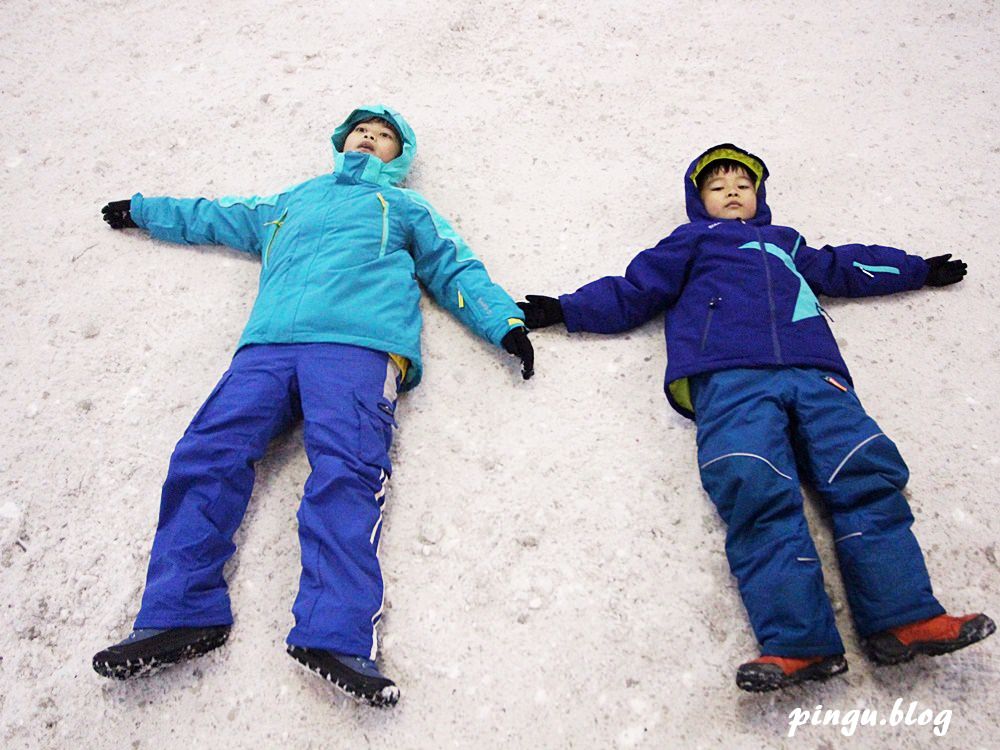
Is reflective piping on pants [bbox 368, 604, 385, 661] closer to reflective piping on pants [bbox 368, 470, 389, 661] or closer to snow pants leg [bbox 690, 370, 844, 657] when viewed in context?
reflective piping on pants [bbox 368, 470, 389, 661]

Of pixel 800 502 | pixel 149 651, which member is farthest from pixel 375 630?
pixel 800 502

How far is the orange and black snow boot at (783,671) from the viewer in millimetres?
1573

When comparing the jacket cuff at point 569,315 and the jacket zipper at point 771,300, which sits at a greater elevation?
the jacket zipper at point 771,300

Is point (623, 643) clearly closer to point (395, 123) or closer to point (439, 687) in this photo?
point (439, 687)

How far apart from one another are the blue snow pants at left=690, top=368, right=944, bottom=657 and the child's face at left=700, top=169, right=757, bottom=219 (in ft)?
2.51

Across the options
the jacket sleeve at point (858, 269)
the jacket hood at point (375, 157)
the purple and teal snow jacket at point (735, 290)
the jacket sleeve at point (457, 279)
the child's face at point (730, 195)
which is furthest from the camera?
the jacket hood at point (375, 157)

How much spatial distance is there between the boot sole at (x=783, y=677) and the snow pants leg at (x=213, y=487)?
131 cm

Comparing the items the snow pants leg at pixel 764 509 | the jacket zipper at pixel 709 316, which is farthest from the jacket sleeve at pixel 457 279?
the snow pants leg at pixel 764 509

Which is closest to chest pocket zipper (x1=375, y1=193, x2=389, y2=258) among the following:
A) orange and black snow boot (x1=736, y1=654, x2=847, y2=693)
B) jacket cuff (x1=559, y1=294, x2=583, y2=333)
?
jacket cuff (x1=559, y1=294, x2=583, y2=333)

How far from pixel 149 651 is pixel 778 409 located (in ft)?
5.76

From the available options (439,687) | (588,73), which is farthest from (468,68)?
(439,687)

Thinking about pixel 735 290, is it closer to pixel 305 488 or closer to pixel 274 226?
pixel 305 488

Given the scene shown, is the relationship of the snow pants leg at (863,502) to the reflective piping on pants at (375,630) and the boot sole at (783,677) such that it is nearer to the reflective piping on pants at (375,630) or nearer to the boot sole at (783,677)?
the boot sole at (783,677)

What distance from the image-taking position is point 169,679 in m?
1.77
